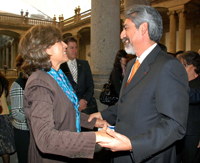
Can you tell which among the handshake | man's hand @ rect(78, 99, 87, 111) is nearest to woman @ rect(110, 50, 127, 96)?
man's hand @ rect(78, 99, 87, 111)

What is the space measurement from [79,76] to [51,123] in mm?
2359

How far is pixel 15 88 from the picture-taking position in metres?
2.34

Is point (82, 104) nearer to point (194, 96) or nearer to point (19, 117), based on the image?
point (19, 117)

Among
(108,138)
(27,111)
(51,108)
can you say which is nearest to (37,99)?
(51,108)

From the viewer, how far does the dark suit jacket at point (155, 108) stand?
1.24 meters

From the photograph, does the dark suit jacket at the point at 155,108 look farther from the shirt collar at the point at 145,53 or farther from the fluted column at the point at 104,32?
the fluted column at the point at 104,32

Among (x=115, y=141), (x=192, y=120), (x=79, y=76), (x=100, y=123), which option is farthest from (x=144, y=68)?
(x=79, y=76)

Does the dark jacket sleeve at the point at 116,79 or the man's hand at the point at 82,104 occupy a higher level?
the dark jacket sleeve at the point at 116,79

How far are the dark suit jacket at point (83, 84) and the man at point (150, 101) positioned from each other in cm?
192

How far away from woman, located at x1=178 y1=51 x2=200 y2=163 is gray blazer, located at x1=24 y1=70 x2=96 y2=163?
175 centimetres

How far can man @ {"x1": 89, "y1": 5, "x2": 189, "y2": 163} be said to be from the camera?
1241 millimetres

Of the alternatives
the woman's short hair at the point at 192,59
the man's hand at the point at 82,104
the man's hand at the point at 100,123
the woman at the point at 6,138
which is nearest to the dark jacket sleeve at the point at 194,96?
the woman's short hair at the point at 192,59

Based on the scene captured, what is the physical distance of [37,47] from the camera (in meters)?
1.53

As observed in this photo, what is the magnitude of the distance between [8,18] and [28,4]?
1628 cm
